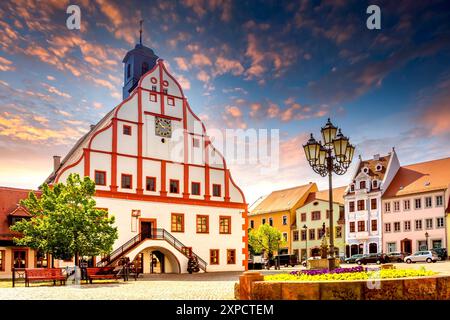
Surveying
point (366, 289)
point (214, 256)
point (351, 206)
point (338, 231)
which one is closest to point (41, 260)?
point (214, 256)

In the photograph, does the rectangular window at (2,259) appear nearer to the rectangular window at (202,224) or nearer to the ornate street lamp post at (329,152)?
the rectangular window at (202,224)

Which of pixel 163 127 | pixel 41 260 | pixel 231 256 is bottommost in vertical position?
pixel 231 256

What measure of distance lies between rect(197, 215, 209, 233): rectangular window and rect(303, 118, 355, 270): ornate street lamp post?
2309 centimetres

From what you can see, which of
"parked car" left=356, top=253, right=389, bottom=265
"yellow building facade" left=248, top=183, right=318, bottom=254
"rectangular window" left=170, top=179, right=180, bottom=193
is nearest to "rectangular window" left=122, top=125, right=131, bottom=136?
"rectangular window" left=170, top=179, right=180, bottom=193

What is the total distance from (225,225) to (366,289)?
94.0 ft

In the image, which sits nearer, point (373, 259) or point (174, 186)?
point (174, 186)

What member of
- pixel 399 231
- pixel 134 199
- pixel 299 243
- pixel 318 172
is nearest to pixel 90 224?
pixel 134 199

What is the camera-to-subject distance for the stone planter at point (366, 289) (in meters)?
11.4

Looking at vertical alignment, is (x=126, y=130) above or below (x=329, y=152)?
above

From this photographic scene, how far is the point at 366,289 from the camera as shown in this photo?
37.4 feet

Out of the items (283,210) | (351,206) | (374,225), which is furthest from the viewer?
(283,210)

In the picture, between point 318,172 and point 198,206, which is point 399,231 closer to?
point 198,206

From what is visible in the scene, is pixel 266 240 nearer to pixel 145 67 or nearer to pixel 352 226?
pixel 352 226

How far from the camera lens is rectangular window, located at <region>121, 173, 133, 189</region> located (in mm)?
34969
